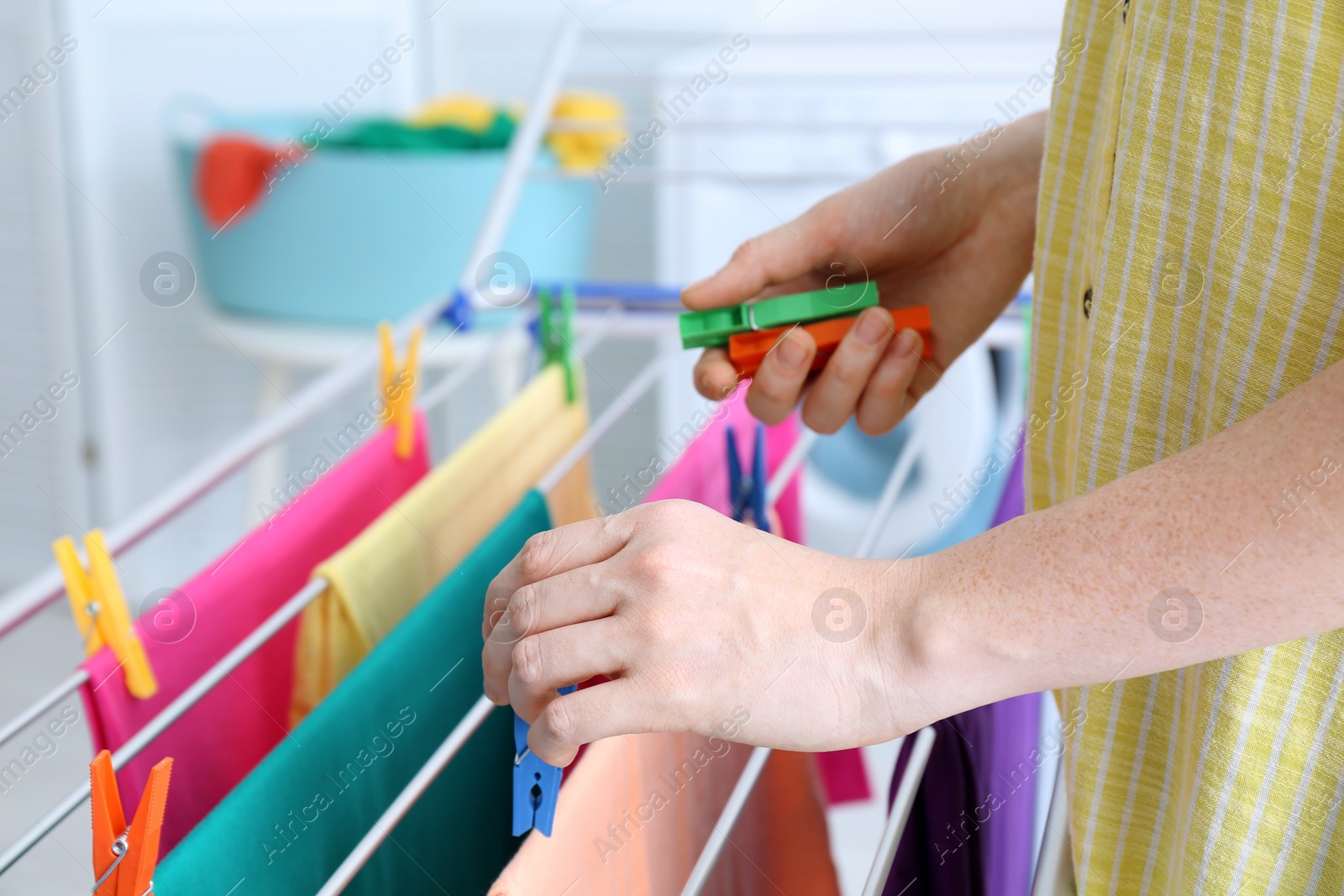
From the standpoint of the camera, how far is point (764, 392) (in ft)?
1.83

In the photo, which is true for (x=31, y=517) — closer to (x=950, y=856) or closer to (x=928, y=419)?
(x=928, y=419)

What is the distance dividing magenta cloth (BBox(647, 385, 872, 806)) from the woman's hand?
293 mm

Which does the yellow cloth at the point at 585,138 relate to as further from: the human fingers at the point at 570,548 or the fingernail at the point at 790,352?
the human fingers at the point at 570,548

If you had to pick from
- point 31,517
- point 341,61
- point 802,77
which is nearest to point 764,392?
point 802,77

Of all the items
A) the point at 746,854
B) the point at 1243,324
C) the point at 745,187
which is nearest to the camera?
the point at 1243,324

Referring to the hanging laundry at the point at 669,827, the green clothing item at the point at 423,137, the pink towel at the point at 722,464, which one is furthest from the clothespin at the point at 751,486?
the green clothing item at the point at 423,137

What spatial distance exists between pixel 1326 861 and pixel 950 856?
192mm

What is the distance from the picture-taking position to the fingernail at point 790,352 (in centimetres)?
54

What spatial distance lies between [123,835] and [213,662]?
208 mm

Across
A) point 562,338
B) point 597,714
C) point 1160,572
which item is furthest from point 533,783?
point 562,338

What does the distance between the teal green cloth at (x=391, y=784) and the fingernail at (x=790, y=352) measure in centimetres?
17

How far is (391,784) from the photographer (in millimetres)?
501

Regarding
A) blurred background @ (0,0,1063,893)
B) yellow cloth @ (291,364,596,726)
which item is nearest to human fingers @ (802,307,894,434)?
yellow cloth @ (291,364,596,726)

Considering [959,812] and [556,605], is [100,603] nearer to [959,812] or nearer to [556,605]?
[556,605]
